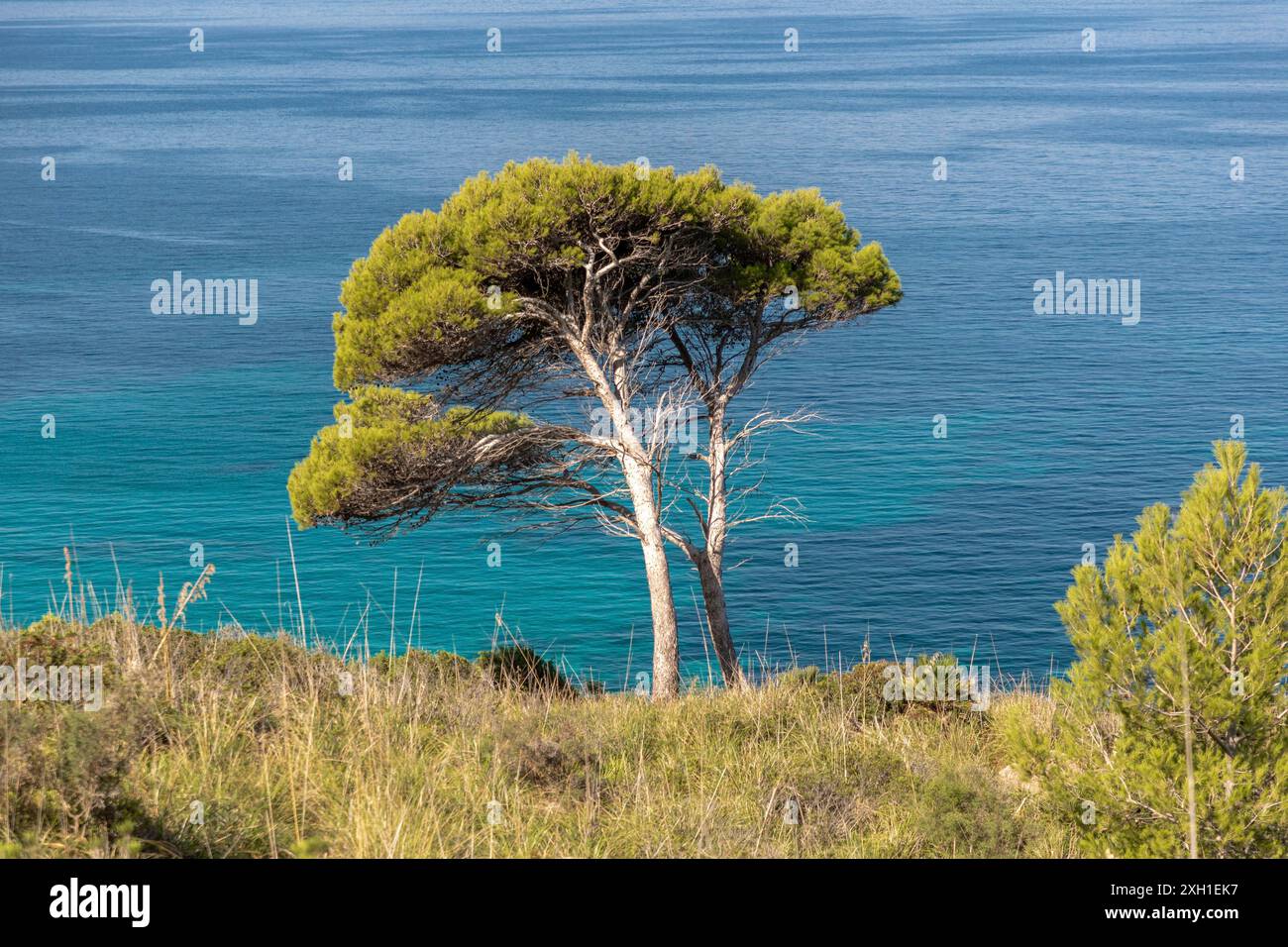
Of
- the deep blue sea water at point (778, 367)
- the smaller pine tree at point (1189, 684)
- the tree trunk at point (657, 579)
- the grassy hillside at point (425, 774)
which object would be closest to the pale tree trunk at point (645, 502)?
the tree trunk at point (657, 579)

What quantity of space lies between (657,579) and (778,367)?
5471 cm

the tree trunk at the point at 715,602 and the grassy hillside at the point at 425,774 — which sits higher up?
the grassy hillside at the point at 425,774

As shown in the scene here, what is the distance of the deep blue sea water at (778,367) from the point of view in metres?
45.9

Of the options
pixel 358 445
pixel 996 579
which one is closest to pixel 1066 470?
pixel 996 579

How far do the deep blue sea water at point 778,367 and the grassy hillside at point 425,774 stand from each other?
7.37ft

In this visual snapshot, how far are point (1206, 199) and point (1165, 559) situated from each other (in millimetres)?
118361

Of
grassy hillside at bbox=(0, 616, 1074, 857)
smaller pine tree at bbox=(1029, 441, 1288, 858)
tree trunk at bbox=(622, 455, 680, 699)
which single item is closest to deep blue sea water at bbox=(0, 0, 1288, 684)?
grassy hillside at bbox=(0, 616, 1074, 857)

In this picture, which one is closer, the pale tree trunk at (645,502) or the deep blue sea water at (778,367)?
the pale tree trunk at (645,502)

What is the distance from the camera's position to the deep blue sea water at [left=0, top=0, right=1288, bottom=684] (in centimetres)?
4588

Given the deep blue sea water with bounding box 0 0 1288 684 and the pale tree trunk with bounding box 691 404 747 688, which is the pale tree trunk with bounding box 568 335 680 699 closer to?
the pale tree trunk with bounding box 691 404 747 688

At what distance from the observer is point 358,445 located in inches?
768

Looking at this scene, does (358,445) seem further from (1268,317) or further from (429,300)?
(1268,317)

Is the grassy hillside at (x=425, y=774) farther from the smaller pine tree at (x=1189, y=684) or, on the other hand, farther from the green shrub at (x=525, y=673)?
the green shrub at (x=525, y=673)

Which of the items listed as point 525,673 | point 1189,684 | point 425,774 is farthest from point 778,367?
point 425,774
